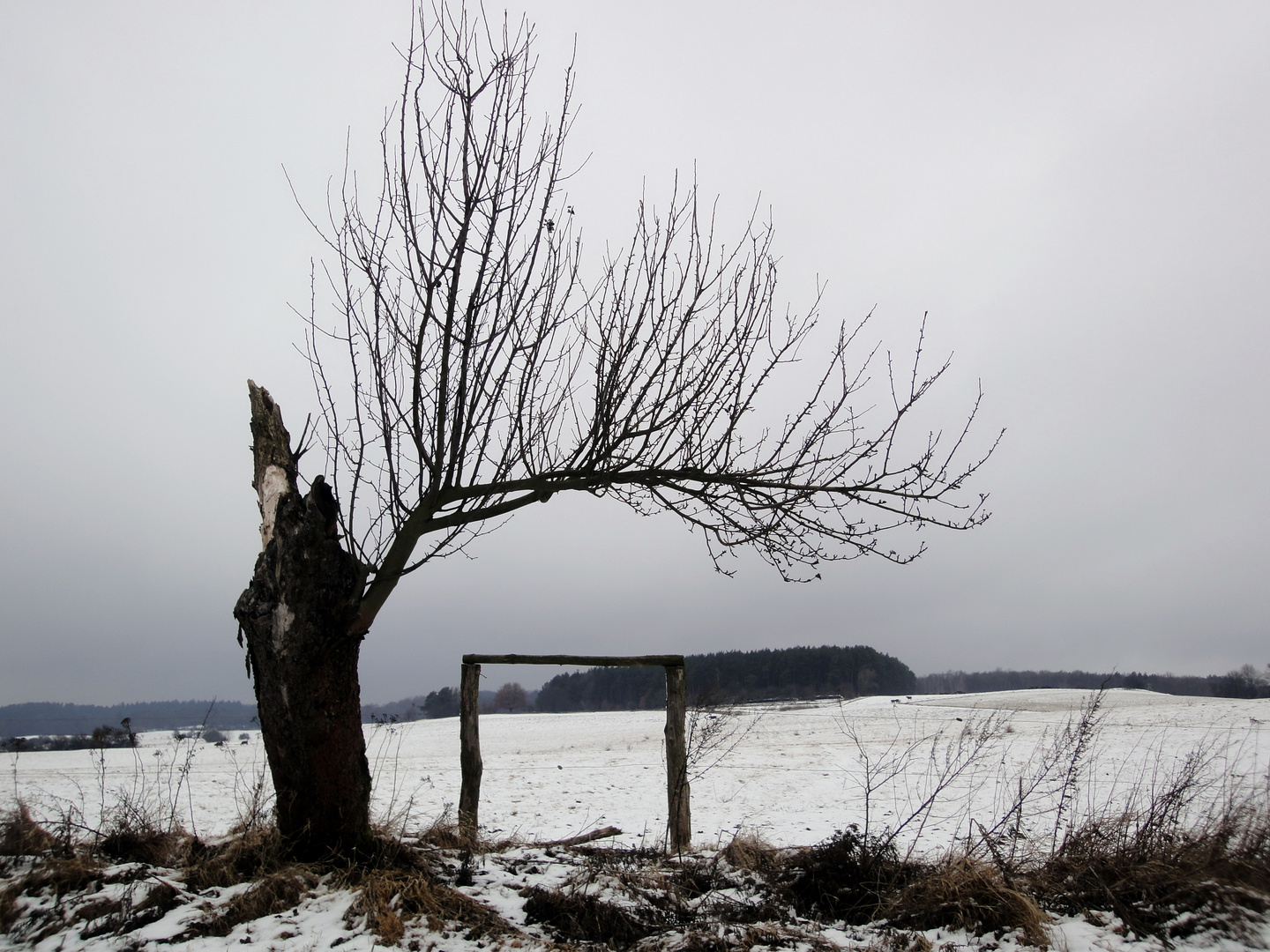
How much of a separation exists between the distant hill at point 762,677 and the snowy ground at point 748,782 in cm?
3262

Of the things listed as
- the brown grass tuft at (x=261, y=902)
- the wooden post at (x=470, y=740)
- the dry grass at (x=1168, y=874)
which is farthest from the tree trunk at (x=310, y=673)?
the dry grass at (x=1168, y=874)

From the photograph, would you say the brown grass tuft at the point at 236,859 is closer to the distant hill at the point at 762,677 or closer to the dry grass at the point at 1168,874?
the dry grass at the point at 1168,874

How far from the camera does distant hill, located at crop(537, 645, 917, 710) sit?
55.8 m

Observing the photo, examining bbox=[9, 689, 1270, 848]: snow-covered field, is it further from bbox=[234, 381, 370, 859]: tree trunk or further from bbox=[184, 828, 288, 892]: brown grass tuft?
bbox=[184, 828, 288, 892]: brown grass tuft

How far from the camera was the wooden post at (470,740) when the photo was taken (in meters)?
6.78

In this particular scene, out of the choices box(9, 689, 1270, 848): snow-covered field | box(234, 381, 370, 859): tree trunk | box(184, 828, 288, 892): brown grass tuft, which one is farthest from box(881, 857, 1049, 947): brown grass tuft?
box(184, 828, 288, 892): brown grass tuft

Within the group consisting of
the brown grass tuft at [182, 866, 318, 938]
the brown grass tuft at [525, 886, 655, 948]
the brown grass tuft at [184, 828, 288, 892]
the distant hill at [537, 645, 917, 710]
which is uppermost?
the brown grass tuft at [184, 828, 288, 892]

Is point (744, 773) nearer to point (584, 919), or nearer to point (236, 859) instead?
point (584, 919)

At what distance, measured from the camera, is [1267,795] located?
409 centimetres

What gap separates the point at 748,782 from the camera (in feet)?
38.3

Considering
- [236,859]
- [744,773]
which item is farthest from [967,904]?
[744,773]

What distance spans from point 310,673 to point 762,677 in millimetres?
64432

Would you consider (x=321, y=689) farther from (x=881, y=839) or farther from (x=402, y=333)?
(x=881, y=839)

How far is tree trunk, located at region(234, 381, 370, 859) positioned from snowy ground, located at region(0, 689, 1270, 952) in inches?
17.9
